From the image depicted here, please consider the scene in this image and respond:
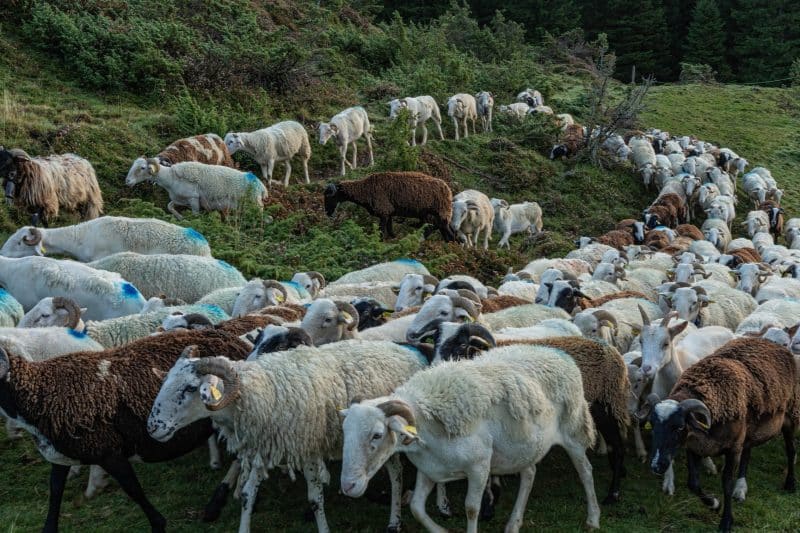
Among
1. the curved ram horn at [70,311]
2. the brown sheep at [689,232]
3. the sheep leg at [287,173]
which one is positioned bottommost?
the brown sheep at [689,232]

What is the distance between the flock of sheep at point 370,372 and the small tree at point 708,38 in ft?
150

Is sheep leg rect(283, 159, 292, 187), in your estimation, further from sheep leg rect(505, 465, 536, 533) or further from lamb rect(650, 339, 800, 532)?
sheep leg rect(505, 465, 536, 533)

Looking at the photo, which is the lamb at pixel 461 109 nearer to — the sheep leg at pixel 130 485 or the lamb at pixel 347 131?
the lamb at pixel 347 131

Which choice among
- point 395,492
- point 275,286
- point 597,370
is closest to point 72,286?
point 275,286

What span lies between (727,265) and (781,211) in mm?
8817

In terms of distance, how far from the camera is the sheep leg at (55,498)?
6387 millimetres

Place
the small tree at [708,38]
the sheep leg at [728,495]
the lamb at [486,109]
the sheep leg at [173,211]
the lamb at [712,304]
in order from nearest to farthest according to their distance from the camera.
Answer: the sheep leg at [728,495], the lamb at [712,304], the sheep leg at [173,211], the lamb at [486,109], the small tree at [708,38]

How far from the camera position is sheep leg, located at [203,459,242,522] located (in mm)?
6812

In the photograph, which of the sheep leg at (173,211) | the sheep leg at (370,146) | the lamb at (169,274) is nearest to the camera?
the lamb at (169,274)

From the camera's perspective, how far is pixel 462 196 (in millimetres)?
18141

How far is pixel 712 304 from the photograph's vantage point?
11.3m

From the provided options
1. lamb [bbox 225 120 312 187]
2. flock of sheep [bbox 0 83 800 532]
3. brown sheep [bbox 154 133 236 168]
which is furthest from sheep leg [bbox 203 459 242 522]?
lamb [bbox 225 120 312 187]

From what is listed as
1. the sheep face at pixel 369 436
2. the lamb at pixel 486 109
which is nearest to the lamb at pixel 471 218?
the lamb at pixel 486 109

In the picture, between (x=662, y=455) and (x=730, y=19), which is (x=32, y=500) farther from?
(x=730, y=19)
